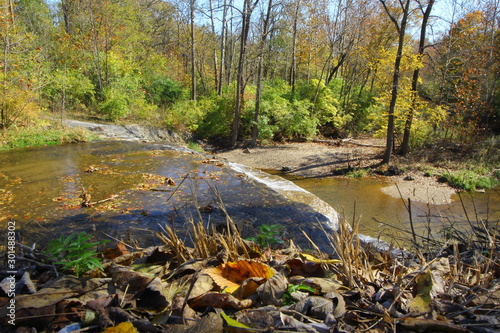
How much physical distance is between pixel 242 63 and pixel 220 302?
55.9 feet

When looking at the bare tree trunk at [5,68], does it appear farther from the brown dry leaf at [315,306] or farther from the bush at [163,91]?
the brown dry leaf at [315,306]

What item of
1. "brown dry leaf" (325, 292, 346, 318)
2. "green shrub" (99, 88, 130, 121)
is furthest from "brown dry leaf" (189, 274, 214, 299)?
"green shrub" (99, 88, 130, 121)

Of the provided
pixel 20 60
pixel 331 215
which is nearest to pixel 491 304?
pixel 331 215

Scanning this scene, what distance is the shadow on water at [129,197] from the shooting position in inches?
198

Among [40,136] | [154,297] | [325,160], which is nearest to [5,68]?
[40,136]

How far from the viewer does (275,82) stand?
25062 mm

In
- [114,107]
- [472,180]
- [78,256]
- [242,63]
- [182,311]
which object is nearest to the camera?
[182,311]

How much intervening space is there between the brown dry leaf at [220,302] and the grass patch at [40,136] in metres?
13.5

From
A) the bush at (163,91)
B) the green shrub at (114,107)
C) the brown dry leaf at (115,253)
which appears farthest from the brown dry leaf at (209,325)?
the bush at (163,91)

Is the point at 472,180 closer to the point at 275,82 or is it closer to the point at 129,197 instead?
the point at 129,197

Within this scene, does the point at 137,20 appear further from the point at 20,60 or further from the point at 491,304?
the point at 491,304

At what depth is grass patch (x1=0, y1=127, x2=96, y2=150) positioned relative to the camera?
12.7 meters

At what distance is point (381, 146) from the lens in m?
18.4

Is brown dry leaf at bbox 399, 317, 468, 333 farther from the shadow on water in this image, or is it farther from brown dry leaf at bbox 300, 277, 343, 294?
the shadow on water
